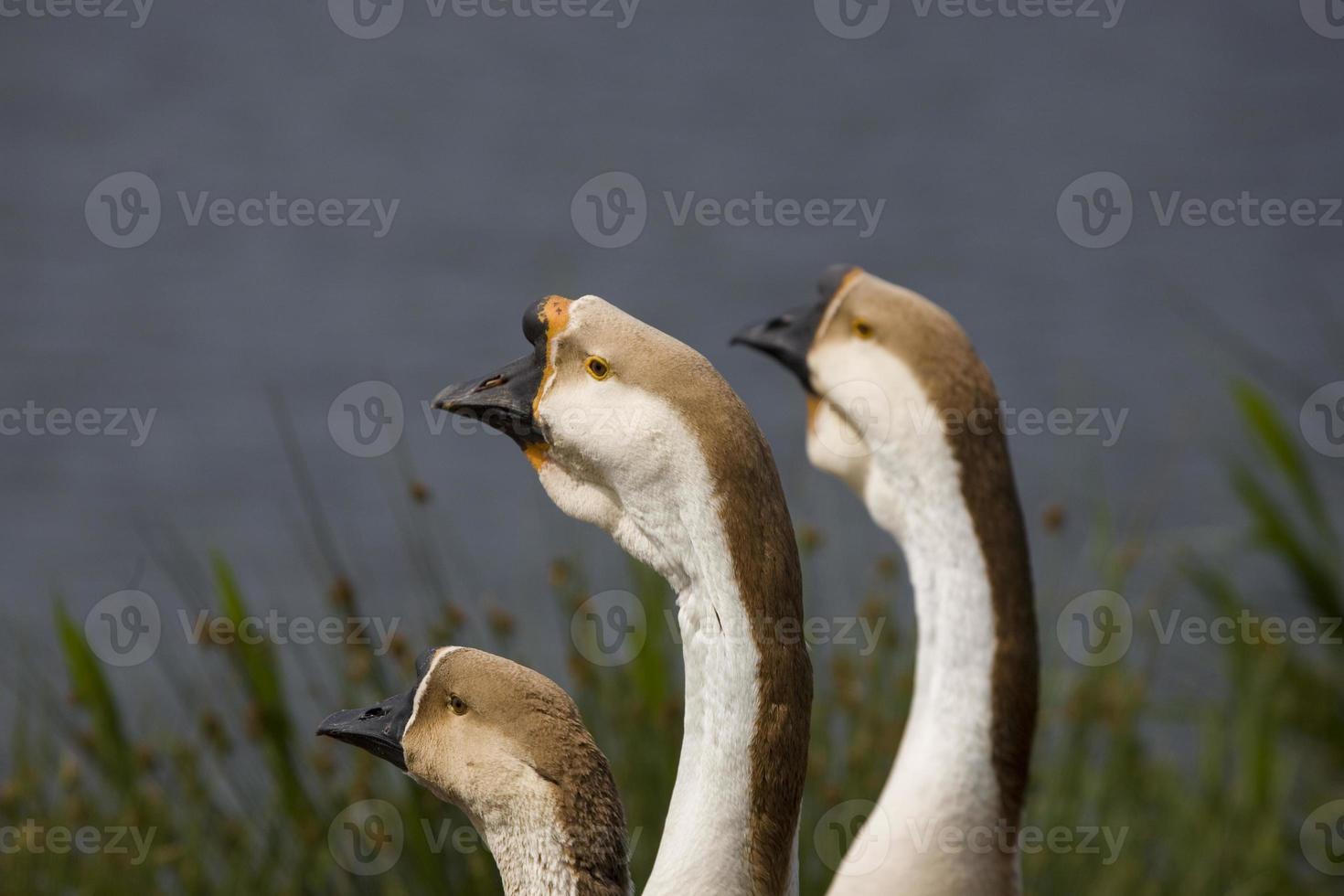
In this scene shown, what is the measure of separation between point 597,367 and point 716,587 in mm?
451

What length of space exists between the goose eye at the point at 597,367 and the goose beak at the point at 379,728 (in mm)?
646

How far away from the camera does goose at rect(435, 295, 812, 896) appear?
2.93m

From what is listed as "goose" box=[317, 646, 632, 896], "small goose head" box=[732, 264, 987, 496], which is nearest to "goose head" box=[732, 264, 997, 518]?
"small goose head" box=[732, 264, 987, 496]

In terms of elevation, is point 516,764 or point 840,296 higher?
point 840,296

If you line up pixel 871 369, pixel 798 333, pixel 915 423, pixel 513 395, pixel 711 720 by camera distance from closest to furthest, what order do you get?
1. pixel 711 720
2. pixel 513 395
3. pixel 915 423
4. pixel 871 369
5. pixel 798 333

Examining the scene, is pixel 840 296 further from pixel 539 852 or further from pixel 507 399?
pixel 539 852

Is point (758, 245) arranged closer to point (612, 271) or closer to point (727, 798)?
point (612, 271)

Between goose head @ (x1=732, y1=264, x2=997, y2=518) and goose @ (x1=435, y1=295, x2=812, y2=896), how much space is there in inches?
49.9

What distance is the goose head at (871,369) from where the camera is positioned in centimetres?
415

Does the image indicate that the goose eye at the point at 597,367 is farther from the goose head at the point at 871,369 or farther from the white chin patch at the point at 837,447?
the white chin patch at the point at 837,447

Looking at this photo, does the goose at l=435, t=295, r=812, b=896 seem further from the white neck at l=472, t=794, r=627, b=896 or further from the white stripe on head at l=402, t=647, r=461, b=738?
the white stripe on head at l=402, t=647, r=461, b=738

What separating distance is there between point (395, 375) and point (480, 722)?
1033 centimetres

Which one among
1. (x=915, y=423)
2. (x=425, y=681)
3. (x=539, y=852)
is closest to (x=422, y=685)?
(x=425, y=681)

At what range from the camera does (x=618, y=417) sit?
9.89ft
